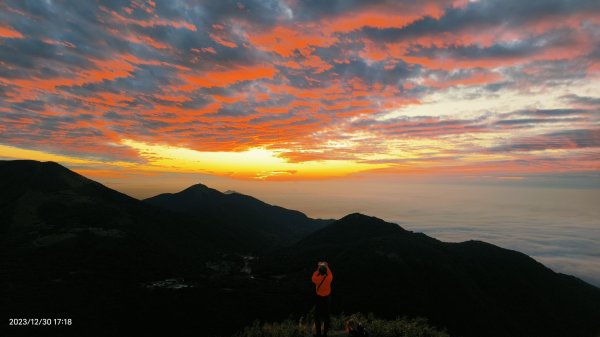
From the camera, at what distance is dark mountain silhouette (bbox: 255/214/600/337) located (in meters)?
99.4

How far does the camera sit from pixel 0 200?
5728 inches

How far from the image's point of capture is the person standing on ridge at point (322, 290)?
16859 millimetres

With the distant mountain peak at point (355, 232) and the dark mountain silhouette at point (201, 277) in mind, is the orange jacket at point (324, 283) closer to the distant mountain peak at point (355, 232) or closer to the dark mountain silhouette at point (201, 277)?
the dark mountain silhouette at point (201, 277)

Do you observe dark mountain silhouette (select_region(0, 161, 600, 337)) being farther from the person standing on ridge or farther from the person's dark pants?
the person standing on ridge

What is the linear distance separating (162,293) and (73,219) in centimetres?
8764

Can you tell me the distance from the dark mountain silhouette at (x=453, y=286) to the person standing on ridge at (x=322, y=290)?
78433 mm

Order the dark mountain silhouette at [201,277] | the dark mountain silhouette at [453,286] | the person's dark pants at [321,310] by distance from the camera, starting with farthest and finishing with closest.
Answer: the dark mountain silhouette at [453,286], the dark mountain silhouette at [201,277], the person's dark pants at [321,310]

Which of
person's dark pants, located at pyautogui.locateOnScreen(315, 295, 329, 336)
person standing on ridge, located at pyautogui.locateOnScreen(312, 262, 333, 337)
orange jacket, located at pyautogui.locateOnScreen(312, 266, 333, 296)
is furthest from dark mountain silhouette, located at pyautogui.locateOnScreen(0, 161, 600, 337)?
orange jacket, located at pyautogui.locateOnScreen(312, 266, 333, 296)

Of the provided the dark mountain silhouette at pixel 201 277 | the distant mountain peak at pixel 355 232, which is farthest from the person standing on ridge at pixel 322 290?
the distant mountain peak at pixel 355 232

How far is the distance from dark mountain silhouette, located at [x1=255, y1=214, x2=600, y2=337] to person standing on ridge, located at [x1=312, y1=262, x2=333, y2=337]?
78.4 meters

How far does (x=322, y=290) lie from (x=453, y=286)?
389 feet

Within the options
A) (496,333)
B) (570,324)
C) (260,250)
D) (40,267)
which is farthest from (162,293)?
(570,324)

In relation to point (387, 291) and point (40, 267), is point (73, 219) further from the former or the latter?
point (387, 291)

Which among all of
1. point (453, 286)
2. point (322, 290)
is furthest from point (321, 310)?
point (453, 286)
